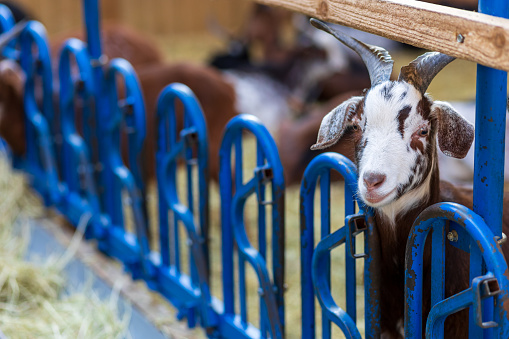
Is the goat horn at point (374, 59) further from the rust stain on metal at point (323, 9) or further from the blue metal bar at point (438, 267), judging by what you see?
the blue metal bar at point (438, 267)

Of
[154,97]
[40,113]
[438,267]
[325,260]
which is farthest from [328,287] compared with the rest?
[40,113]

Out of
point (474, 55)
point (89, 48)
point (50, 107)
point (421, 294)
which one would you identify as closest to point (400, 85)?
point (474, 55)

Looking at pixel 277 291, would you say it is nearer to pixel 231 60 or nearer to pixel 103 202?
pixel 103 202

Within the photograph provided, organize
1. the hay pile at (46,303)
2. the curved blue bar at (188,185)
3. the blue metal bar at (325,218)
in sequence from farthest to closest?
the hay pile at (46,303) → the curved blue bar at (188,185) → the blue metal bar at (325,218)

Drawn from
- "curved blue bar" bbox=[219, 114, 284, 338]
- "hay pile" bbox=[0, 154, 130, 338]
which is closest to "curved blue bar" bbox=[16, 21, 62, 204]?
"hay pile" bbox=[0, 154, 130, 338]

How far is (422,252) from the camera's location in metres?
1.73

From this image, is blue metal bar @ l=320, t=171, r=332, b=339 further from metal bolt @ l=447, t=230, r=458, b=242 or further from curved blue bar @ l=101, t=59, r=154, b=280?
curved blue bar @ l=101, t=59, r=154, b=280

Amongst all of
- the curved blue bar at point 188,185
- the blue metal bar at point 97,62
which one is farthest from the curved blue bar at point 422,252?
the blue metal bar at point 97,62

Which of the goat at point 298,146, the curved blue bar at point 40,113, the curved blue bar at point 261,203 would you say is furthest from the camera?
the goat at point 298,146

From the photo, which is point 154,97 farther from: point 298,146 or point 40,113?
point 298,146

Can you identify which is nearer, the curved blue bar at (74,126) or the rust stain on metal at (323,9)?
the rust stain on metal at (323,9)

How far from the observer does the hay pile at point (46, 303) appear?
300 cm

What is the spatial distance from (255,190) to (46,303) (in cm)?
143

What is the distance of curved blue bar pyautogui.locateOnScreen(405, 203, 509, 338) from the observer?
1.52 meters
